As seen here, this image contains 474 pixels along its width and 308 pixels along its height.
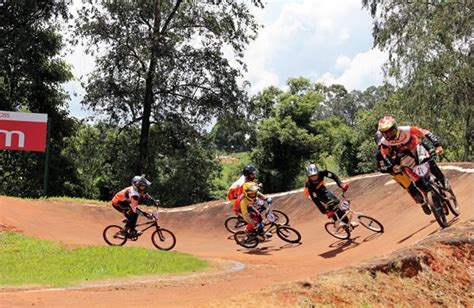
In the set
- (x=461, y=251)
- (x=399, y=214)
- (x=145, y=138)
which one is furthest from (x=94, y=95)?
(x=461, y=251)

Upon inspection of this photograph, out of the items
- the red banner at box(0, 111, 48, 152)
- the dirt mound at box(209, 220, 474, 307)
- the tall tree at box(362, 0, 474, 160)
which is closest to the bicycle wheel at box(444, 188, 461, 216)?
the dirt mound at box(209, 220, 474, 307)

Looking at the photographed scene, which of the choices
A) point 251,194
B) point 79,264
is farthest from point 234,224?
point 79,264

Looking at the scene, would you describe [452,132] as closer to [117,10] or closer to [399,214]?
[399,214]

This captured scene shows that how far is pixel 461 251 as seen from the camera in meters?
8.13

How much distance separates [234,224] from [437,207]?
9.81 metres

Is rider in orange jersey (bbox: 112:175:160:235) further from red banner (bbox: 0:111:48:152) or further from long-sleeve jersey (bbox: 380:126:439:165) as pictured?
red banner (bbox: 0:111:48:152)

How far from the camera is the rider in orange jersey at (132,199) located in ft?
50.4

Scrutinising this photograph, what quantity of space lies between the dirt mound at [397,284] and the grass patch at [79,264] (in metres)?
5.73

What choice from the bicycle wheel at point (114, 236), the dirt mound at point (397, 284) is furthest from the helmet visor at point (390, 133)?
the bicycle wheel at point (114, 236)

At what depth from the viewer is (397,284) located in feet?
23.0

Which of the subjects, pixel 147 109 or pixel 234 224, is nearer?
pixel 234 224

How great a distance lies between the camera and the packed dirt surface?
27.8 ft

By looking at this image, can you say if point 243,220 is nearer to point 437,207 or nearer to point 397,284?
point 437,207

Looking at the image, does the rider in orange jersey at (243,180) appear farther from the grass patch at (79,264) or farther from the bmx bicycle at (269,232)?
the grass patch at (79,264)
